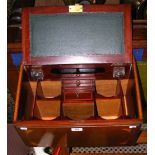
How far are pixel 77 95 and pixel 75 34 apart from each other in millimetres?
388

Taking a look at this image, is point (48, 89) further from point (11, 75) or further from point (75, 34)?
point (75, 34)

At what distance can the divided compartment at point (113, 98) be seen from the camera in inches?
55.6

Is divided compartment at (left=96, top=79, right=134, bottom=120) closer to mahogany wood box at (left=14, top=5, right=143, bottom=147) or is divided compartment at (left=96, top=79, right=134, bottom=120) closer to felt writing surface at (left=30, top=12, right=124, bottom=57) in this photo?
mahogany wood box at (left=14, top=5, right=143, bottom=147)

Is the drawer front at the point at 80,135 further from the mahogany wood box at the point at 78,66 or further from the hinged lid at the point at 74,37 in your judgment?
the hinged lid at the point at 74,37

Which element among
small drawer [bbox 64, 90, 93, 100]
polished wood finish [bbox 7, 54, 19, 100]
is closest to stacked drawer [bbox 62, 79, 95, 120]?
small drawer [bbox 64, 90, 93, 100]

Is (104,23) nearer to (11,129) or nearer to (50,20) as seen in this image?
(50,20)

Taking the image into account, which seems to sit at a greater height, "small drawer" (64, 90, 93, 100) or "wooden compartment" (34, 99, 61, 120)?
"small drawer" (64, 90, 93, 100)

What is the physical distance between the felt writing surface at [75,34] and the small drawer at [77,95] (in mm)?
296

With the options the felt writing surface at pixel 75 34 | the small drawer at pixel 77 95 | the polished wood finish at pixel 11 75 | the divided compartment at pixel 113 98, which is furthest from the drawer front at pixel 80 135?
the polished wood finish at pixel 11 75

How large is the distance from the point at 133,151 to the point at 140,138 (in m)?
0.29

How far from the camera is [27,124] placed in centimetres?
→ 111

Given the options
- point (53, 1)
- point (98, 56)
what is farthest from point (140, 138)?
point (53, 1)

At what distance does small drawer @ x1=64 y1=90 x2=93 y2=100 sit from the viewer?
150cm

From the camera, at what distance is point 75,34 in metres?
1.30
